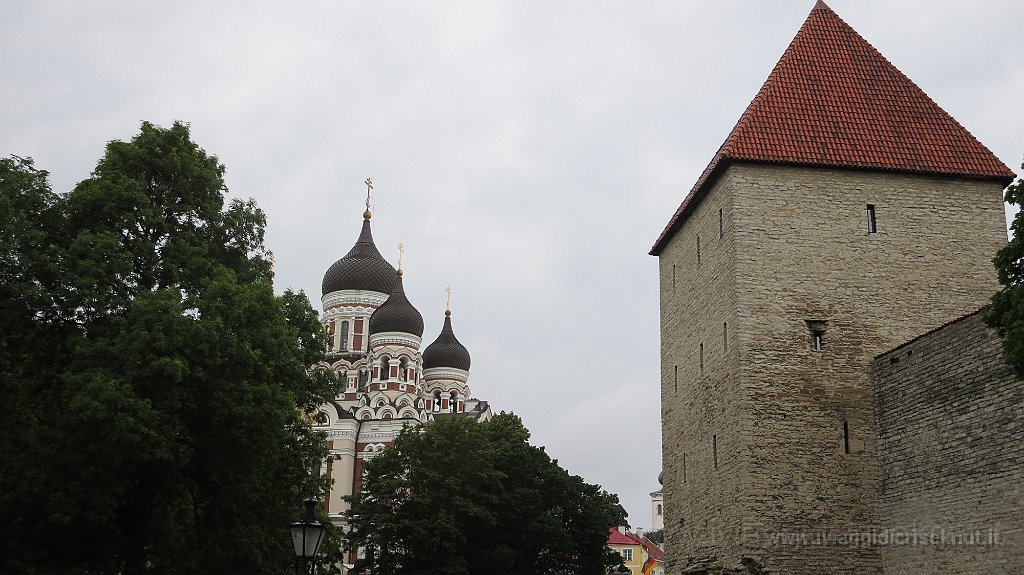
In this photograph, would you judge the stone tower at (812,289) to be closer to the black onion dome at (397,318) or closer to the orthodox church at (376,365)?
the orthodox church at (376,365)

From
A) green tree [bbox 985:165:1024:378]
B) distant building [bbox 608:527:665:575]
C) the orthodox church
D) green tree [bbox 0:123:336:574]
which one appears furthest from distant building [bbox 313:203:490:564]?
green tree [bbox 985:165:1024:378]

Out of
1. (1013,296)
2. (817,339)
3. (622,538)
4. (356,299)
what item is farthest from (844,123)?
(622,538)

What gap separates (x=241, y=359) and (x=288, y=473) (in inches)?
161

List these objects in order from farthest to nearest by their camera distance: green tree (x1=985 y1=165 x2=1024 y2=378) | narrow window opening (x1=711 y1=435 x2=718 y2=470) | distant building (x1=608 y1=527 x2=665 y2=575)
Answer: distant building (x1=608 y1=527 x2=665 y2=575) → narrow window opening (x1=711 y1=435 x2=718 y2=470) → green tree (x1=985 y1=165 x2=1024 y2=378)

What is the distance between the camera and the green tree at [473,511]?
101 feet

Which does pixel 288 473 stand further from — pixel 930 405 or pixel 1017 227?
pixel 1017 227

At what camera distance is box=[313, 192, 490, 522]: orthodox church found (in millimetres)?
49969

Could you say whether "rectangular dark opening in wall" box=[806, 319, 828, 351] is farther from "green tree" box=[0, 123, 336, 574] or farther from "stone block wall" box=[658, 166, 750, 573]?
"green tree" box=[0, 123, 336, 574]

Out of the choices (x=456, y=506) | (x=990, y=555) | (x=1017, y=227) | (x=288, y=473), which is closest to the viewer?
(x=1017, y=227)

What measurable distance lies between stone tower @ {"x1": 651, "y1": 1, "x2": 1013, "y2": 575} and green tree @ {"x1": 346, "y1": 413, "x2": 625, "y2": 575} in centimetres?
1147

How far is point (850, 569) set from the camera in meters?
16.5

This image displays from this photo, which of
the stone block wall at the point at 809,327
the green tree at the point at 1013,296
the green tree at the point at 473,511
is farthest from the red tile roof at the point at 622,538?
the green tree at the point at 1013,296

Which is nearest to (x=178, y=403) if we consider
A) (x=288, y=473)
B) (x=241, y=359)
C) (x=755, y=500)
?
(x=241, y=359)

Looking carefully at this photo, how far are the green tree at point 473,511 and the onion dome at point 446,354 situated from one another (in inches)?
946
